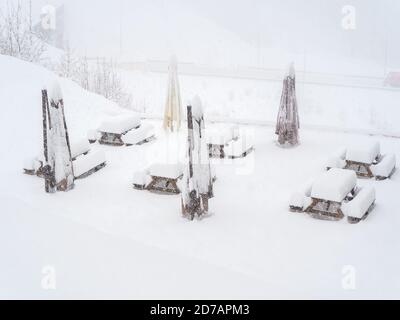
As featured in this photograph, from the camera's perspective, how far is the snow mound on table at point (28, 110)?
13781mm

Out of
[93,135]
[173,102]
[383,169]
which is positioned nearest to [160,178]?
[93,135]

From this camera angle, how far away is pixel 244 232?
9164mm

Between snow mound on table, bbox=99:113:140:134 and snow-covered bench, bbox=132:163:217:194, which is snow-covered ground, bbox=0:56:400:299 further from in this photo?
snow mound on table, bbox=99:113:140:134

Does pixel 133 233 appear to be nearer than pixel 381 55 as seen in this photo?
Yes

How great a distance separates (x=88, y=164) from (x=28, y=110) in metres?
4.58

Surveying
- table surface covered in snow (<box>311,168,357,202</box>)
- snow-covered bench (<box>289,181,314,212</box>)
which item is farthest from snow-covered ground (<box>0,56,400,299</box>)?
table surface covered in snow (<box>311,168,357,202</box>)

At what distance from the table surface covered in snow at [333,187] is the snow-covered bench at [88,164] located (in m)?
4.92

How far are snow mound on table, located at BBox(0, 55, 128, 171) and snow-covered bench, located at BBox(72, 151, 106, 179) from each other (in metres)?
1.70

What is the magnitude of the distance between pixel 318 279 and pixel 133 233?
314 cm

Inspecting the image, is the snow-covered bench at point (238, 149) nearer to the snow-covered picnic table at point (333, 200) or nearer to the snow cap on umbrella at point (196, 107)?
the snow-covered picnic table at point (333, 200)

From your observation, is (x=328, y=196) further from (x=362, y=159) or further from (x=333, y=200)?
(x=362, y=159)

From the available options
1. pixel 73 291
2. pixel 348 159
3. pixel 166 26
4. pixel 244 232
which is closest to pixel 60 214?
pixel 73 291

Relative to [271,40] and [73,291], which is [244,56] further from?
[73,291]

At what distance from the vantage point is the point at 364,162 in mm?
11812
